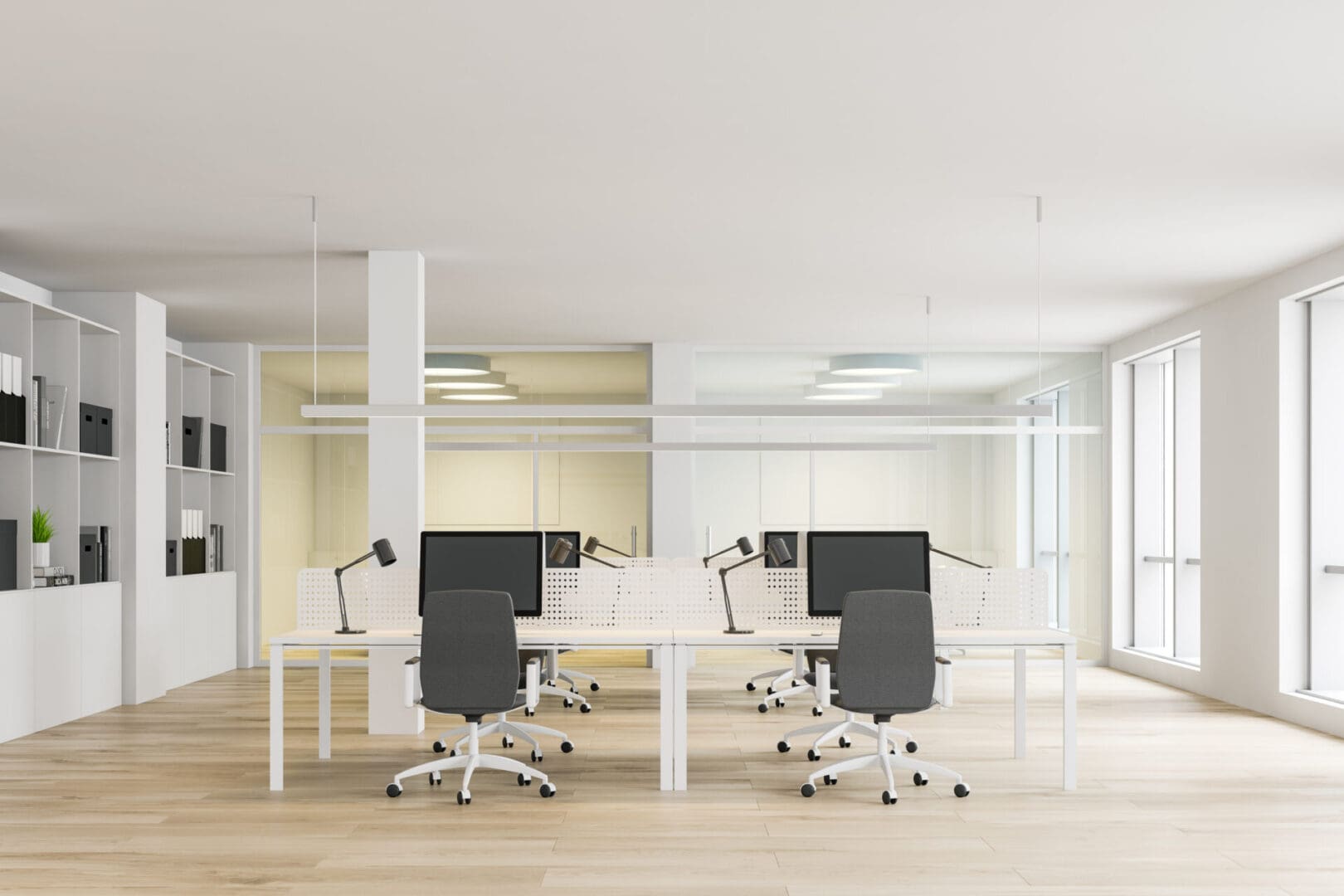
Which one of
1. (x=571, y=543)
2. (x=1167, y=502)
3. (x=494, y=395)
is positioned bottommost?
(x=571, y=543)

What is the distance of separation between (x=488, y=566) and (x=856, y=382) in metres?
5.54

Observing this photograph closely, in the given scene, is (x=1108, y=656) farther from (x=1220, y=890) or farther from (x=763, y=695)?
(x=1220, y=890)

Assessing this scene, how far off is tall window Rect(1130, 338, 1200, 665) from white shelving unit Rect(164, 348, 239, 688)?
7348 millimetres

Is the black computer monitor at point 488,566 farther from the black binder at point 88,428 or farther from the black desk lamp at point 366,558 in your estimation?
the black binder at point 88,428

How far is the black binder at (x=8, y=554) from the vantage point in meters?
6.58

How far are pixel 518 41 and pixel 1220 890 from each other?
3416 millimetres

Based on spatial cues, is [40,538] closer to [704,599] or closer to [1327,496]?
[704,599]

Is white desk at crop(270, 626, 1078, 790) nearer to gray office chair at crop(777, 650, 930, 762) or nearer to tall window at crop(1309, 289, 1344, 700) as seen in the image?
gray office chair at crop(777, 650, 930, 762)

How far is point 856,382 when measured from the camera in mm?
10633

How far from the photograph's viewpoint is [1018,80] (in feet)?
13.5

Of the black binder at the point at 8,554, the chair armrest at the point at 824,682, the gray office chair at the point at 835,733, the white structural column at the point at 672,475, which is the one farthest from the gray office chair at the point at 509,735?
the white structural column at the point at 672,475

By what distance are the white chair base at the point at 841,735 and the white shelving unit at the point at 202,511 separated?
4890 millimetres

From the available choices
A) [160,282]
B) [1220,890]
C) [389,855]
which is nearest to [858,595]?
[1220,890]

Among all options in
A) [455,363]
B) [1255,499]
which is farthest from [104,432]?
[1255,499]
